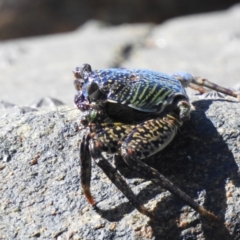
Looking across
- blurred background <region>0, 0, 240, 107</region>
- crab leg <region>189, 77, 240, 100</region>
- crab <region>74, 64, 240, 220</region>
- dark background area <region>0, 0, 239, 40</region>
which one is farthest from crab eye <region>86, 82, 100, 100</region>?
dark background area <region>0, 0, 239, 40</region>

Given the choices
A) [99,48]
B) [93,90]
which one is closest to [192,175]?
[93,90]

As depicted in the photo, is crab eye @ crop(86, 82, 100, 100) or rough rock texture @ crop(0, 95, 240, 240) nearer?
rough rock texture @ crop(0, 95, 240, 240)

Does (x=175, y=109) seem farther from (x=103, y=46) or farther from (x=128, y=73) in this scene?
(x=103, y=46)

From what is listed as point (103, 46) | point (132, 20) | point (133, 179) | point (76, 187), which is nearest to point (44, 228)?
point (76, 187)

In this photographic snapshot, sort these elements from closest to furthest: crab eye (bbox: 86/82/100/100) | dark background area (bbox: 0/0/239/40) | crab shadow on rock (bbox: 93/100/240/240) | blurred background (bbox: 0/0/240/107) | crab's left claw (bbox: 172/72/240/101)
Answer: crab shadow on rock (bbox: 93/100/240/240) < crab eye (bbox: 86/82/100/100) < crab's left claw (bbox: 172/72/240/101) < blurred background (bbox: 0/0/240/107) < dark background area (bbox: 0/0/239/40)

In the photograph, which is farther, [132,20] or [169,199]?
[132,20]

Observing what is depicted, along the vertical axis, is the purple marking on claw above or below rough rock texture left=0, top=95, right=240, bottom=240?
above

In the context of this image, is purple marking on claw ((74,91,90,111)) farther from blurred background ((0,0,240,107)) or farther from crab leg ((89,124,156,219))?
blurred background ((0,0,240,107))
